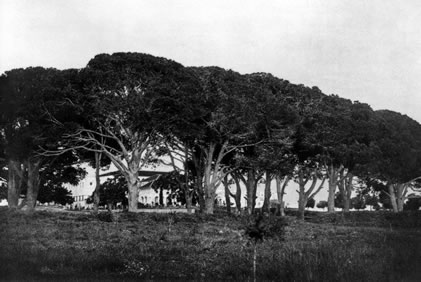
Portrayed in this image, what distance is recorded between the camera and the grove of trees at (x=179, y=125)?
132 feet

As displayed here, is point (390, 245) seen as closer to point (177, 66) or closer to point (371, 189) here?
point (177, 66)

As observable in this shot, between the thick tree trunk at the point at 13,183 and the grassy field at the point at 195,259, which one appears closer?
the grassy field at the point at 195,259

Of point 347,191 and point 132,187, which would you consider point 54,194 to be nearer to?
point 132,187

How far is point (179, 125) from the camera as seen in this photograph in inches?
1645

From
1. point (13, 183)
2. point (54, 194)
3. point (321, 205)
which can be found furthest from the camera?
point (321, 205)

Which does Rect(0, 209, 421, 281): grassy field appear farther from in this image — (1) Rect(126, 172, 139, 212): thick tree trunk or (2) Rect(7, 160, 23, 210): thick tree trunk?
(2) Rect(7, 160, 23, 210): thick tree trunk

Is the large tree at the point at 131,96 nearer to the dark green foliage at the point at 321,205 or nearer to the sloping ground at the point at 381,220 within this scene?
the sloping ground at the point at 381,220

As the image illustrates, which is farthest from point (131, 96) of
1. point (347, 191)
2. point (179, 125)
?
point (347, 191)

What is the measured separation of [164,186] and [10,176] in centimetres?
2372

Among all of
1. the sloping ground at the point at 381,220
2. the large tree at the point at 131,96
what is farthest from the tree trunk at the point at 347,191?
the large tree at the point at 131,96

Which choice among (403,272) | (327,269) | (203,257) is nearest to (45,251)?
(203,257)

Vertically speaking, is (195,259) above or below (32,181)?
below

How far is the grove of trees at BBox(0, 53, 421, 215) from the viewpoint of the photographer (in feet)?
132

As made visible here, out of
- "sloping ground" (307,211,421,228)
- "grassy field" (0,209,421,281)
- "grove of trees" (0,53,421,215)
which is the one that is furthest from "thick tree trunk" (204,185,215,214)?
"grassy field" (0,209,421,281)
